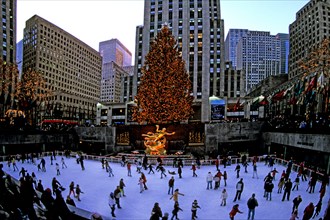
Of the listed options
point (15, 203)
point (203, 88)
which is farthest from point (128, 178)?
point (203, 88)

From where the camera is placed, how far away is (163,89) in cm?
3825

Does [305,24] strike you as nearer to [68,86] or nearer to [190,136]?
[190,136]

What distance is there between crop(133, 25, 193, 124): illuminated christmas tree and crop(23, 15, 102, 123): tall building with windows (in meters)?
58.9

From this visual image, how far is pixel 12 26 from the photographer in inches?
3543

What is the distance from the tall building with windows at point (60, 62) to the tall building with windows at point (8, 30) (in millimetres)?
16125

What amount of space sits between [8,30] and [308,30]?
10788 centimetres

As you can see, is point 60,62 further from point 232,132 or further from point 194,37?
point 232,132

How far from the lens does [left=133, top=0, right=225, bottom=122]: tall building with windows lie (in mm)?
74000

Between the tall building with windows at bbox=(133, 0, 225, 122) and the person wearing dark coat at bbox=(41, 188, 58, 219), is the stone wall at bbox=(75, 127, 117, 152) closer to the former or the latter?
the person wearing dark coat at bbox=(41, 188, 58, 219)

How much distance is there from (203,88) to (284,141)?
42.0 m

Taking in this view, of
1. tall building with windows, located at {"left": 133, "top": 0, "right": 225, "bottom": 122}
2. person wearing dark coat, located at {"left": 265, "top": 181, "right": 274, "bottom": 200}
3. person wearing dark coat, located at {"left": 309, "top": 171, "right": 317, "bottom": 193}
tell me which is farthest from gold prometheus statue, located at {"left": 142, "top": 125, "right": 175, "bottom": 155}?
tall building with windows, located at {"left": 133, "top": 0, "right": 225, "bottom": 122}

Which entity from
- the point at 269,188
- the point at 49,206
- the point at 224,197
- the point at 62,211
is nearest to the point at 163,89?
the point at 269,188

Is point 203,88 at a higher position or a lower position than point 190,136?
higher

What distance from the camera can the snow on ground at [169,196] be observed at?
1359 centimetres
